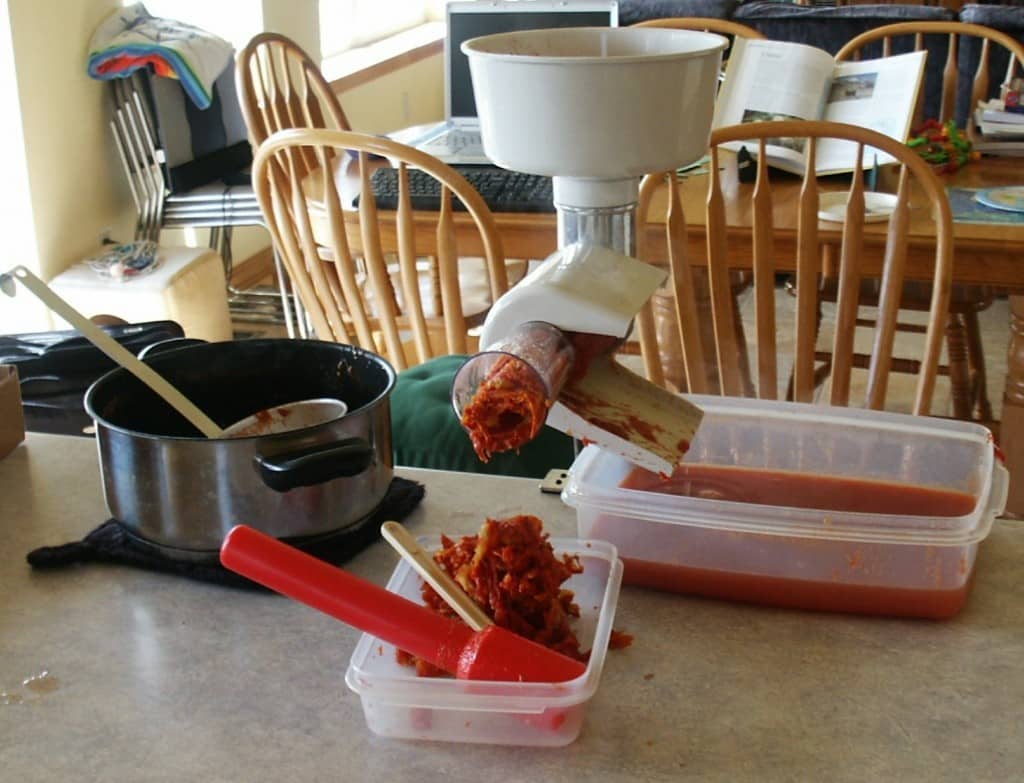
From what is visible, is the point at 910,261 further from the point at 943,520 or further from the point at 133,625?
the point at 133,625

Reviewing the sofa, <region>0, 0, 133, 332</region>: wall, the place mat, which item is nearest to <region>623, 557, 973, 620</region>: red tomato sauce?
A: the place mat

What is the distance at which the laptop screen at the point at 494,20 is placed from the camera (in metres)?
2.39

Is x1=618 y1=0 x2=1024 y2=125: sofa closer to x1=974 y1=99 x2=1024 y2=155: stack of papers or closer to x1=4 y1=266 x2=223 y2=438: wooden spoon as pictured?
x1=974 y1=99 x2=1024 y2=155: stack of papers

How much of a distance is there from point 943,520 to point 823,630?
0.36 ft

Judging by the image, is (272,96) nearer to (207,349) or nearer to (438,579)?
(207,349)

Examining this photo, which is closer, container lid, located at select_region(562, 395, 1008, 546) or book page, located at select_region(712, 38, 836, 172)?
container lid, located at select_region(562, 395, 1008, 546)

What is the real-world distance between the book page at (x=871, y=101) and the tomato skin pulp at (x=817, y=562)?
134 centimetres

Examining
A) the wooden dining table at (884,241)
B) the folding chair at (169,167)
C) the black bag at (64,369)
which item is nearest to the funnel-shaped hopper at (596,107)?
the black bag at (64,369)

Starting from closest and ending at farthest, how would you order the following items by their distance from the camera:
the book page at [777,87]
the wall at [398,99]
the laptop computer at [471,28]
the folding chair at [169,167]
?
the book page at [777,87], the laptop computer at [471,28], the folding chair at [169,167], the wall at [398,99]

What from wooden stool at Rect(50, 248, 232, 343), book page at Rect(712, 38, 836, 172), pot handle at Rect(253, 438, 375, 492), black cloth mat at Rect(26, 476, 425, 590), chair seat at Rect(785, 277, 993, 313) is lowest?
wooden stool at Rect(50, 248, 232, 343)

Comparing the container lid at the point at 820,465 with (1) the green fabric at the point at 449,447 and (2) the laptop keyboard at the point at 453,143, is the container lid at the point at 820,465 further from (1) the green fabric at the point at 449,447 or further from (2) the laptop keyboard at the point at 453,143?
(2) the laptop keyboard at the point at 453,143

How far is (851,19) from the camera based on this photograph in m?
3.31

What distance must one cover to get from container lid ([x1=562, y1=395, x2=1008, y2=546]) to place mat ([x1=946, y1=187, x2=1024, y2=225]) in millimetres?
962

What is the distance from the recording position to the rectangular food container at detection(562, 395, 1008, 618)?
0.82 metres
